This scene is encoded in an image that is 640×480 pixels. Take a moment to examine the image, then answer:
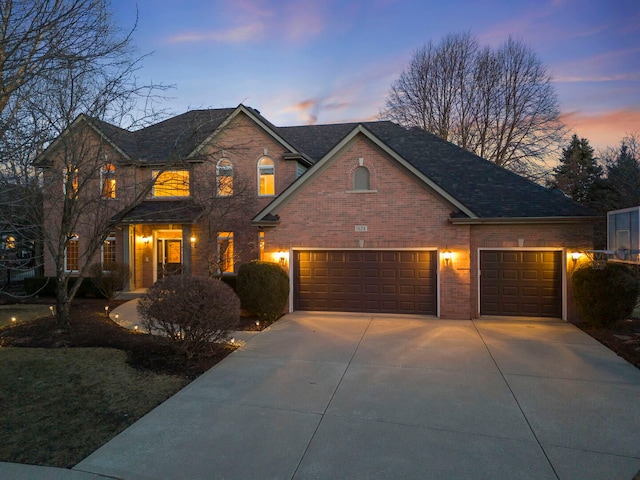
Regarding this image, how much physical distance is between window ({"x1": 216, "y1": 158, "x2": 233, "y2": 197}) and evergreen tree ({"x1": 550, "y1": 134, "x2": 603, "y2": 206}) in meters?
30.1

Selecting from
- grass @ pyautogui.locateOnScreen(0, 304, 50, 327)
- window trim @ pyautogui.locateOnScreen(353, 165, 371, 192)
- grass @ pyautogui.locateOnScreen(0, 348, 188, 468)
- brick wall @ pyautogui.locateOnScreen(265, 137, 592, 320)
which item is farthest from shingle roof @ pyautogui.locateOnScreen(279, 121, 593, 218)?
grass @ pyautogui.locateOnScreen(0, 304, 50, 327)

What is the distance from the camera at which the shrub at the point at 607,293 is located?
1037 cm

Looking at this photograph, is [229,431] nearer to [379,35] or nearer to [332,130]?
[379,35]

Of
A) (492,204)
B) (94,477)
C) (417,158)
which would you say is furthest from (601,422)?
(417,158)

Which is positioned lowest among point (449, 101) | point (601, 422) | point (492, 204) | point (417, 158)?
point (601, 422)

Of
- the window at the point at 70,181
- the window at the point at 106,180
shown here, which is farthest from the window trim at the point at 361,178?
the window at the point at 70,181

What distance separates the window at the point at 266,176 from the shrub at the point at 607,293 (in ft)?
37.4

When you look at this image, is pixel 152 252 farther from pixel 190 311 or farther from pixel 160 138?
pixel 190 311

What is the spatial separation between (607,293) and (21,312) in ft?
59.0

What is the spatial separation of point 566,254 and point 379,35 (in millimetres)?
10636

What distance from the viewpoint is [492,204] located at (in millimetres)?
13062

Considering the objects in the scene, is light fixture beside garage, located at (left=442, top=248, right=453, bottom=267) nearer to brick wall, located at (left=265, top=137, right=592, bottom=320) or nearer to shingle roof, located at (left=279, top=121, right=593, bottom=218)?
brick wall, located at (left=265, top=137, right=592, bottom=320)

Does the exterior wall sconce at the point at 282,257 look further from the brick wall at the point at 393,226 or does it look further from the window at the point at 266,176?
the window at the point at 266,176

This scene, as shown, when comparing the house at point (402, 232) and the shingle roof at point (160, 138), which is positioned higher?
the shingle roof at point (160, 138)
